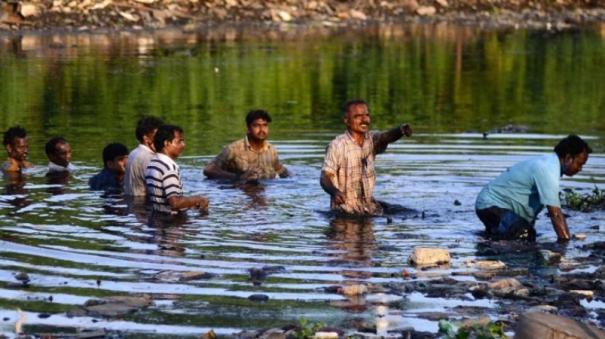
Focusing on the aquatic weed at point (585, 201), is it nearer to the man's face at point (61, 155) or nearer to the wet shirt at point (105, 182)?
the wet shirt at point (105, 182)

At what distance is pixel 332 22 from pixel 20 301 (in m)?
35.9

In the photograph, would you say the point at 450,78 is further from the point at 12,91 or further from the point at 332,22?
the point at 332,22

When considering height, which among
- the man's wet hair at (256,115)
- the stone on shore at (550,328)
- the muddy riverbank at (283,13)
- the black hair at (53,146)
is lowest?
the stone on shore at (550,328)

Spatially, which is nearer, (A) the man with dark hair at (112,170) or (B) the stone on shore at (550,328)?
(B) the stone on shore at (550,328)

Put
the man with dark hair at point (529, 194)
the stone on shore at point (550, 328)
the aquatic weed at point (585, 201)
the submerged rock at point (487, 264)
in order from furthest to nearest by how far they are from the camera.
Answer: the aquatic weed at point (585, 201) → the man with dark hair at point (529, 194) → the submerged rock at point (487, 264) → the stone on shore at point (550, 328)

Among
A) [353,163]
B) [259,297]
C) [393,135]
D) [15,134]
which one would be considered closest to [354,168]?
[353,163]

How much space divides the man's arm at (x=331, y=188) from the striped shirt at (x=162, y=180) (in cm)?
141

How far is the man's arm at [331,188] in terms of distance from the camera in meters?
14.3

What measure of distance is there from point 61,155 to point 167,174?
3792 millimetres

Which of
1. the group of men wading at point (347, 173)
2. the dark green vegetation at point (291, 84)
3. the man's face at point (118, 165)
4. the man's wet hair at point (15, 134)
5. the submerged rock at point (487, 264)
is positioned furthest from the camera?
the dark green vegetation at point (291, 84)

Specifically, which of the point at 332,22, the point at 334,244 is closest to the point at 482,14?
the point at 332,22

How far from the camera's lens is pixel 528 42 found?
41281 millimetres

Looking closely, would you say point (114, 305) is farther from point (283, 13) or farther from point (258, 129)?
point (283, 13)

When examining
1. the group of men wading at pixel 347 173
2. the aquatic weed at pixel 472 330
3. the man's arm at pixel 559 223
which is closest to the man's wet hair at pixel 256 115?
the group of men wading at pixel 347 173
